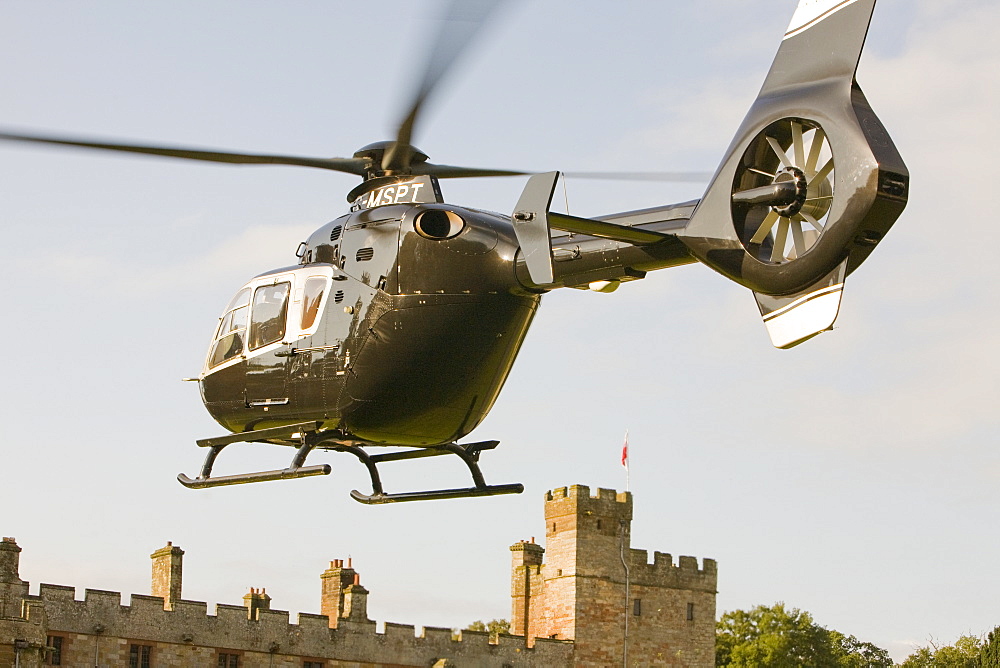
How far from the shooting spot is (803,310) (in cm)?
1129

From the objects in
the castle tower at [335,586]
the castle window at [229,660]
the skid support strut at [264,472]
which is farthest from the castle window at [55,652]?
the skid support strut at [264,472]

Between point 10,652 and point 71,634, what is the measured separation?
2889 millimetres

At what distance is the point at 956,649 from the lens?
6475cm

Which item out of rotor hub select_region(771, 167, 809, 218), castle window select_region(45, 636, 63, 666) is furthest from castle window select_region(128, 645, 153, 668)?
rotor hub select_region(771, 167, 809, 218)

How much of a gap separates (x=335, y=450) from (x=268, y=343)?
3.96ft

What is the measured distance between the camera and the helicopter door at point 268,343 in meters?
14.5

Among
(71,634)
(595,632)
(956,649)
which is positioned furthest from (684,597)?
(71,634)

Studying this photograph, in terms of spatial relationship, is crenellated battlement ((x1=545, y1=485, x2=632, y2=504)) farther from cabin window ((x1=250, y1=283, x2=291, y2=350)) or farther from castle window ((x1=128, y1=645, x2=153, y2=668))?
cabin window ((x1=250, y1=283, x2=291, y2=350))

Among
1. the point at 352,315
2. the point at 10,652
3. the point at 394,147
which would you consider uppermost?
the point at 394,147

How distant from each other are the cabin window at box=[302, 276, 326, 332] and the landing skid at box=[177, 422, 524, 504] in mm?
896

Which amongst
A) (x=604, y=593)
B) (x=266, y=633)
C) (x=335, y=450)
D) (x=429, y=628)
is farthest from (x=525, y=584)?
(x=335, y=450)

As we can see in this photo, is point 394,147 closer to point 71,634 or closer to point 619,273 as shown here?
point 619,273

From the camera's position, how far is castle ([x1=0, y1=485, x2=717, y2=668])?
40312 millimetres

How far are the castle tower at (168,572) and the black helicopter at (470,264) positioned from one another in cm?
2884
